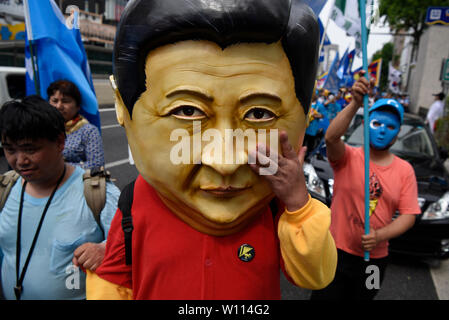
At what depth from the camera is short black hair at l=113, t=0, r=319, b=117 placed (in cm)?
101

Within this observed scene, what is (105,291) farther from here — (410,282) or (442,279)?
(442,279)

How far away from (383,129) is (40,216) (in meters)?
2.27

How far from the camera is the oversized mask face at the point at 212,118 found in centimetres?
105

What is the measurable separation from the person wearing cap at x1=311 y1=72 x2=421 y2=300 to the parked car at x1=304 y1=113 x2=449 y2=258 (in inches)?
60.6

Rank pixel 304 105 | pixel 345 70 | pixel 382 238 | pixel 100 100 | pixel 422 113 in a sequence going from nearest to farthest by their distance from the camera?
pixel 304 105 → pixel 382 238 → pixel 345 70 → pixel 100 100 → pixel 422 113

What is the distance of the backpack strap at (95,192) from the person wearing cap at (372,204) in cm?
153

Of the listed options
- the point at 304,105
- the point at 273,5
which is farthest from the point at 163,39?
the point at 304,105

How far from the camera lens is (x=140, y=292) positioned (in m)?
1.30

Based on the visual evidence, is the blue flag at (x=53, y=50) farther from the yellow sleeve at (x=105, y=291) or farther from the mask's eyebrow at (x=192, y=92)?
the mask's eyebrow at (x=192, y=92)

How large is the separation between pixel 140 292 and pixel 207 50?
0.94 metres

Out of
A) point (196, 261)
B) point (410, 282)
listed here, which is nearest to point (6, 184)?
point (196, 261)

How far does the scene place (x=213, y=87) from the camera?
104cm

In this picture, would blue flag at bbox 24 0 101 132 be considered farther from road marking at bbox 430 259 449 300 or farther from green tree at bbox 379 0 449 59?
green tree at bbox 379 0 449 59
